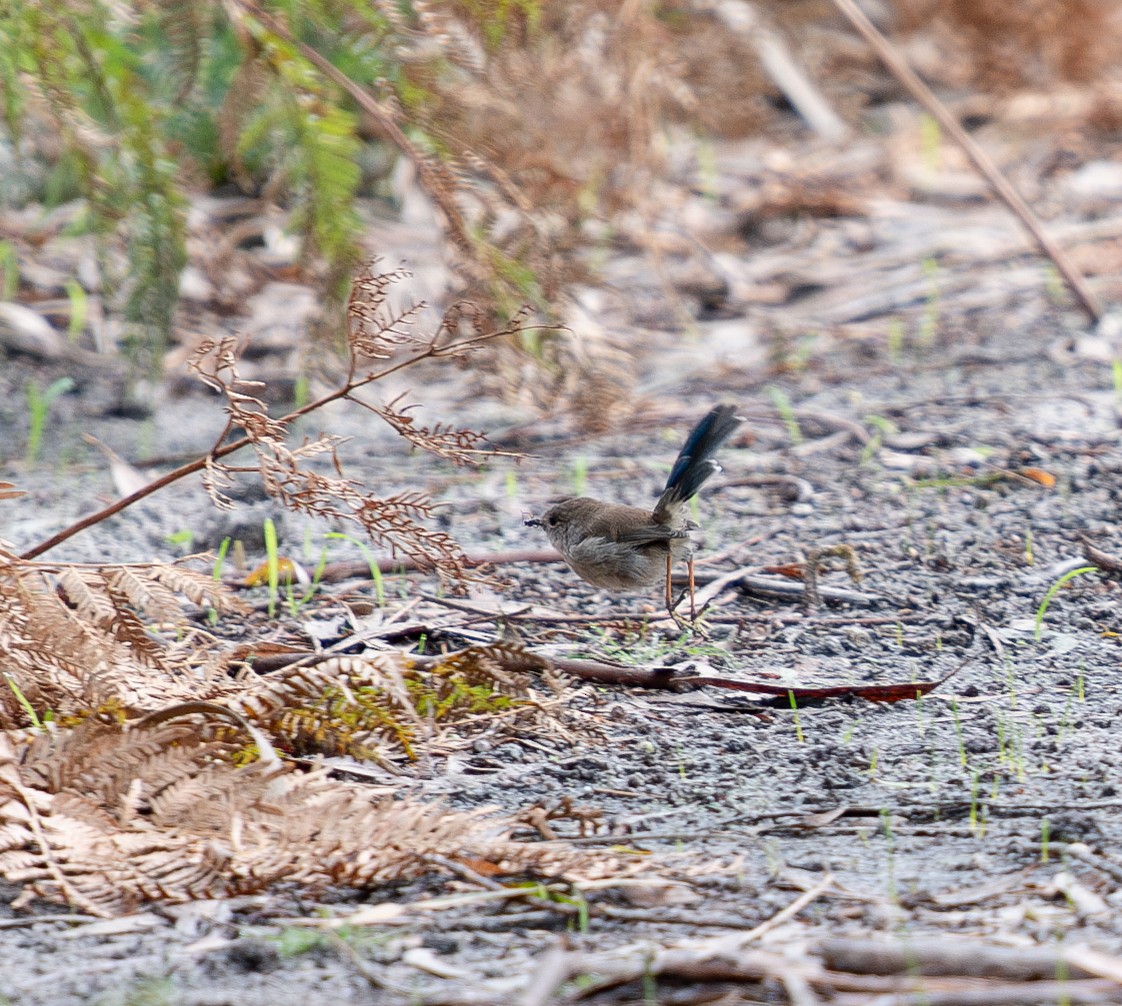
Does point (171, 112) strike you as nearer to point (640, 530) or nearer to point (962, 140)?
point (640, 530)

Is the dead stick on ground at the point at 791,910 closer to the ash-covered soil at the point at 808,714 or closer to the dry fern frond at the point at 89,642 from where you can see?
the ash-covered soil at the point at 808,714

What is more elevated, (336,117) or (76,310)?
(76,310)

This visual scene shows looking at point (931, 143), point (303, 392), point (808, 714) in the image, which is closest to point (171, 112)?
point (303, 392)

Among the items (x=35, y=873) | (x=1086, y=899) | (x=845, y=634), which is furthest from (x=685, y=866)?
(x=845, y=634)

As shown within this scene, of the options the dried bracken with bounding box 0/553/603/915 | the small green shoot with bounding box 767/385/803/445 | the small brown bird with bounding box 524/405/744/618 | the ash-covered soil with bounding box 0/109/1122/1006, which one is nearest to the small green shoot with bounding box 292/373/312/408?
the ash-covered soil with bounding box 0/109/1122/1006

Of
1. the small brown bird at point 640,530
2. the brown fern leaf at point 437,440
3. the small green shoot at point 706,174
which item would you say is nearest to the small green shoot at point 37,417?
the small brown bird at point 640,530

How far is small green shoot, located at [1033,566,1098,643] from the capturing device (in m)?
3.66

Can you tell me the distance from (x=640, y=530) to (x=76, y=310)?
3.94 meters

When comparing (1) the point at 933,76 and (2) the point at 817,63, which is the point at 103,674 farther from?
(1) the point at 933,76

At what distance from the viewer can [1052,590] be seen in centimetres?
368

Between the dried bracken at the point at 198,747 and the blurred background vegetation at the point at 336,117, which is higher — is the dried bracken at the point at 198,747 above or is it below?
below

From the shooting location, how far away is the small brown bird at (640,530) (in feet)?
13.0

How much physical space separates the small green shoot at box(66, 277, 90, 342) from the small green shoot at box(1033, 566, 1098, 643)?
4.78m

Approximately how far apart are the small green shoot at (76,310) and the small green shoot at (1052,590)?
4.78 m
